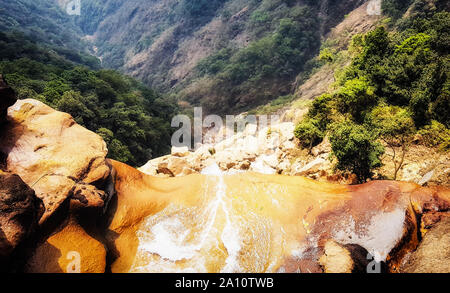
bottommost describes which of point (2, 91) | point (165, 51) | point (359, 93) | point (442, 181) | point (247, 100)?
point (247, 100)

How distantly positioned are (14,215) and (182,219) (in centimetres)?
629

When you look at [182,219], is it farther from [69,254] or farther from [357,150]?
[357,150]

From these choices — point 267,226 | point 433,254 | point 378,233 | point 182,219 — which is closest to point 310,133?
point 378,233

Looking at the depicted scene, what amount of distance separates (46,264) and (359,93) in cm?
2026

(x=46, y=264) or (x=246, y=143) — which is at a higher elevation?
(x=46, y=264)

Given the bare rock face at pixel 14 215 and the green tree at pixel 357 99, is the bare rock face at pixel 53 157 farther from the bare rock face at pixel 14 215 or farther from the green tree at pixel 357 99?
the green tree at pixel 357 99

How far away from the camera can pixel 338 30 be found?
55.5m

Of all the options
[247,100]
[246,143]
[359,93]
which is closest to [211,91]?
[247,100]

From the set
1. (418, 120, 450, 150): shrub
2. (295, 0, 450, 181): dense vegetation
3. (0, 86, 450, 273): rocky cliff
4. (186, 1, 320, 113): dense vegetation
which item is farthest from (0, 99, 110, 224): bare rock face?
(186, 1, 320, 113): dense vegetation

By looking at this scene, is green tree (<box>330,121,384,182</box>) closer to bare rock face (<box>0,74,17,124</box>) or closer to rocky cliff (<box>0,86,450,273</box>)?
rocky cliff (<box>0,86,450,273</box>)

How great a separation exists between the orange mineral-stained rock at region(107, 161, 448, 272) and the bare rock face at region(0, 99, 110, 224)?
76.9 inches

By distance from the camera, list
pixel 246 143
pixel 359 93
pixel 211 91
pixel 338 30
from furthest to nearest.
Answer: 1. pixel 211 91
2. pixel 338 30
3. pixel 246 143
4. pixel 359 93
